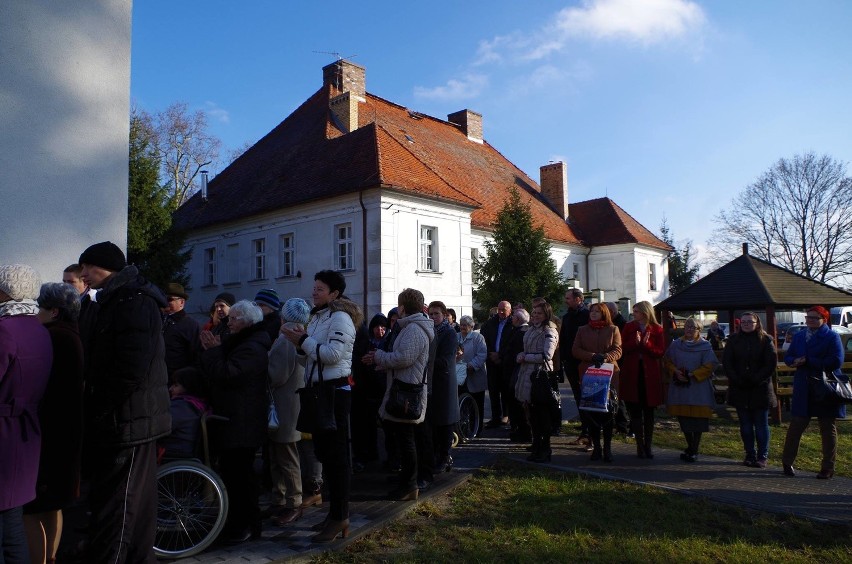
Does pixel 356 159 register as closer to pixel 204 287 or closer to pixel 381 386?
pixel 204 287

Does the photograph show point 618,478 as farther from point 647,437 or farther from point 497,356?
point 497,356

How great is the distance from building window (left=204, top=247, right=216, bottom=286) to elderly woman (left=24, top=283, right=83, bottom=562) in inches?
1023

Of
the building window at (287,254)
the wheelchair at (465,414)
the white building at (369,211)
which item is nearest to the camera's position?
the wheelchair at (465,414)

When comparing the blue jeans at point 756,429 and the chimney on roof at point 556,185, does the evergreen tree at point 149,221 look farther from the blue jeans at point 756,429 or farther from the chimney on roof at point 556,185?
the chimney on roof at point 556,185

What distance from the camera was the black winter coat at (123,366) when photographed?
3.65 meters

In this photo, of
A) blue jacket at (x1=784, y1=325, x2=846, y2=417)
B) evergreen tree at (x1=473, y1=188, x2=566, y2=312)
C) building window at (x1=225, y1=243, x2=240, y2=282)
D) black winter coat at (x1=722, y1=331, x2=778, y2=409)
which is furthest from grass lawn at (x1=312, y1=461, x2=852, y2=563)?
building window at (x1=225, y1=243, x2=240, y2=282)

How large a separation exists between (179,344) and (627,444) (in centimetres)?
604

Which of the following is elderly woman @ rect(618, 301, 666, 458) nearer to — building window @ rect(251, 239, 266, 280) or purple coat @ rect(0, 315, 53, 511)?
purple coat @ rect(0, 315, 53, 511)

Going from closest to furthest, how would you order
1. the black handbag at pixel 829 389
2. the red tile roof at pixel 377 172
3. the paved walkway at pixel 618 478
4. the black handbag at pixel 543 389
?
1. the paved walkway at pixel 618 478
2. the black handbag at pixel 829 389
3. the black handbag at pixel 543 389
4. the red tile roof at pixel 377 172

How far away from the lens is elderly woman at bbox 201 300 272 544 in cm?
484

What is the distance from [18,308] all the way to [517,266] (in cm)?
2270

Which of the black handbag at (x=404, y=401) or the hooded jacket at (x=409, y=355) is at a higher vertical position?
the hooded jacket at (x=409, y=355)

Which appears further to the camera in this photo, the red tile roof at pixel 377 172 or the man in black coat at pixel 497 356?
the red tile roof at pixel 377 172

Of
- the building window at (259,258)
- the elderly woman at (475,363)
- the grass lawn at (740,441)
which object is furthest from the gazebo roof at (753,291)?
the building window at (259,258)
